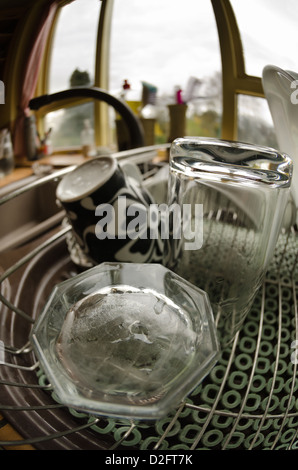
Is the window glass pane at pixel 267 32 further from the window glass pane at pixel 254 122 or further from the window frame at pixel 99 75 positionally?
the window frame at pixel 99 75

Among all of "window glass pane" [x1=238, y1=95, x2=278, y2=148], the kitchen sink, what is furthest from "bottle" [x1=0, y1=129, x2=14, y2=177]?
"window glass pane" [x1=238, y1=95, x2=278, y2=148]

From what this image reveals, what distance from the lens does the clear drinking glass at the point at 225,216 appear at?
1.05ft

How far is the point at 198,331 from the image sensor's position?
28 cm

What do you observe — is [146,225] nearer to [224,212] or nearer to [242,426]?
[224,212]

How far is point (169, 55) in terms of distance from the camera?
2.12 ft

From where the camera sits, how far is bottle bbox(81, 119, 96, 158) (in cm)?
61

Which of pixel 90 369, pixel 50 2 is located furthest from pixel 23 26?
pixel 90 369

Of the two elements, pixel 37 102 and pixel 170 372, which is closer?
pixel 170 372

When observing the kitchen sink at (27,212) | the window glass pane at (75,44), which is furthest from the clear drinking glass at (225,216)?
the window glass pane at (75,44)

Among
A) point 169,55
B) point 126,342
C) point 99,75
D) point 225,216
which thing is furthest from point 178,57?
point 126,342

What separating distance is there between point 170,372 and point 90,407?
6cm

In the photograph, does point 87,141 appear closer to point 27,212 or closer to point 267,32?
point 27,212

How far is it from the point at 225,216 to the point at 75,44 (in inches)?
12.8

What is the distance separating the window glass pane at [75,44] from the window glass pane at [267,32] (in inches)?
7.8
